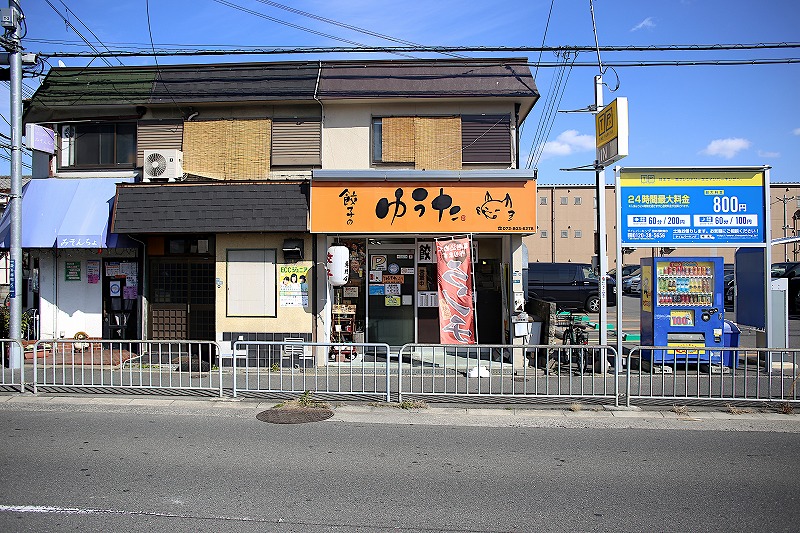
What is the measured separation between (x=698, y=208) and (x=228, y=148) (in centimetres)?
1027

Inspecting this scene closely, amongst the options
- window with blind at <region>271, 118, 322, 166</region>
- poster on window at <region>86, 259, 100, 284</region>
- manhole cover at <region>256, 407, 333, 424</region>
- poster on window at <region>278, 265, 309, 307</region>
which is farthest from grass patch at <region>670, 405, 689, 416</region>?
poster on window at <region>86, 259, 100, 284</region>

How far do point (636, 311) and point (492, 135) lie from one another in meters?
14.9

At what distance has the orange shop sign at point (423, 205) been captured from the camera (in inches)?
496

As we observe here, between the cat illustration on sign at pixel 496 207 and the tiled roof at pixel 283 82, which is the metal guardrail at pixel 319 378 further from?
the tiled roof at pixel 283 82

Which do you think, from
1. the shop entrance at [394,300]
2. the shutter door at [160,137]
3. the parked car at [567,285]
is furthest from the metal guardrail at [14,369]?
the parked car at [567,285]

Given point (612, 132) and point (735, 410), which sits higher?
point (612, 132)

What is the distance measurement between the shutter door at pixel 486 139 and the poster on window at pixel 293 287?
14.7ft

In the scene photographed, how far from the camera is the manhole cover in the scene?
8.30 metres

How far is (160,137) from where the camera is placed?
549 inches

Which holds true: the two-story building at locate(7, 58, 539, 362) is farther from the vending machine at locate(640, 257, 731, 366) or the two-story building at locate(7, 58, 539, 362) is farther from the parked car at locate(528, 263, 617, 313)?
the parked car at locate(528, 263, 617, 313)

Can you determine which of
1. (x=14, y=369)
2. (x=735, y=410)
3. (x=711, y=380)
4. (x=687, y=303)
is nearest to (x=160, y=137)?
(x=14, y=369)

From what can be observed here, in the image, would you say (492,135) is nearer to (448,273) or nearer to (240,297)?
(448,273)

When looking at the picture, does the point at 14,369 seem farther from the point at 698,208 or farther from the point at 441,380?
the point at 698,208

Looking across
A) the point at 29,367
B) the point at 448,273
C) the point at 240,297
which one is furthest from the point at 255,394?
the point at 29,367
